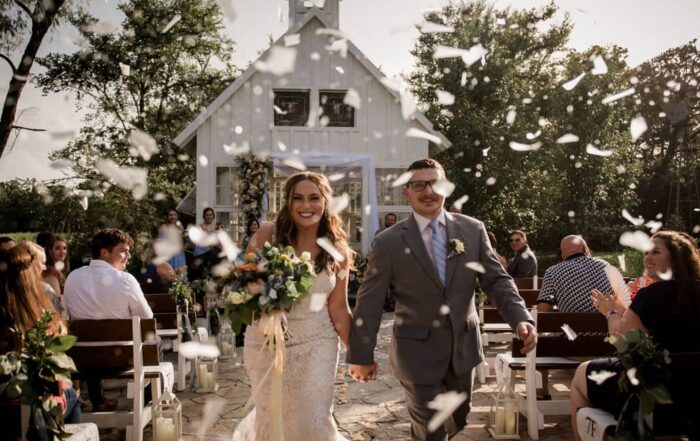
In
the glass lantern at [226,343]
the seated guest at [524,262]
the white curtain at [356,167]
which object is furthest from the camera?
→ the white curtain at [356,167]

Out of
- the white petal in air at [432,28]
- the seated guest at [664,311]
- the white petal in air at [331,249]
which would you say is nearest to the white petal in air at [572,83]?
the white petal in air at [432,28]

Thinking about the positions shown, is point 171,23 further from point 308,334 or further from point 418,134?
point 308,334

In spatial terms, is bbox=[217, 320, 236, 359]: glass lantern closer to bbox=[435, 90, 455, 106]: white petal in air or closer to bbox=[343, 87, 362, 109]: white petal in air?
bbox=[343, 87, 362, 109]: white petal in air

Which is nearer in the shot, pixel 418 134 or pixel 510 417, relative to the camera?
pixel 510 417

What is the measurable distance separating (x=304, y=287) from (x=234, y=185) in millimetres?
12126

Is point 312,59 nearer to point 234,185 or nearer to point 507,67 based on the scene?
point 234,185

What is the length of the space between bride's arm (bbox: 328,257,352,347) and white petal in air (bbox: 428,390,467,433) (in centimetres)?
74

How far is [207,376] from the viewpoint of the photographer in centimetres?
661

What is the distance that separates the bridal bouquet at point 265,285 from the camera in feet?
12.1

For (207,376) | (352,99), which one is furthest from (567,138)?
(207,376)

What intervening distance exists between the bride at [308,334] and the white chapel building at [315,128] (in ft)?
36.9

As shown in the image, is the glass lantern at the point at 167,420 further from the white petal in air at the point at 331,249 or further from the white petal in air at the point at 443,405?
the white petal in air at the point at 443,405

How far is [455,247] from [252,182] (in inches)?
453

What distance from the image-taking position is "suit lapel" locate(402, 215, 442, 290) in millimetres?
3623
